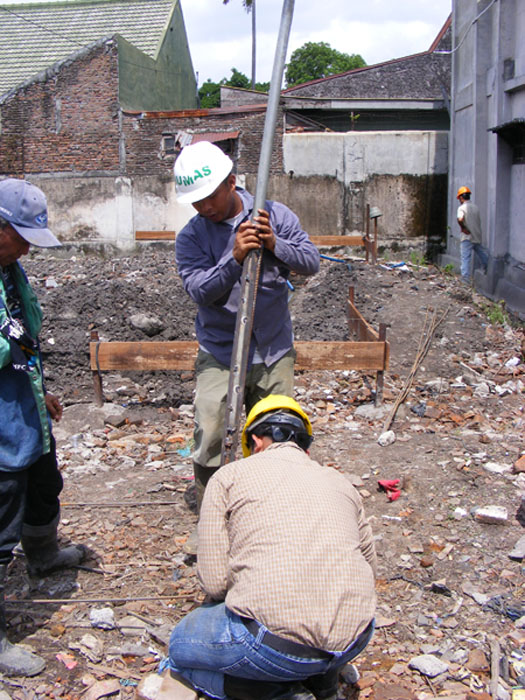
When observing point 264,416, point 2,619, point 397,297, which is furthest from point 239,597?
point 397,297

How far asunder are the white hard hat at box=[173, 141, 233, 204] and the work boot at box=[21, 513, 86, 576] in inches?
73.9

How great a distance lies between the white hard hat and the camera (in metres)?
3.30

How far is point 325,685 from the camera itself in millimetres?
2510

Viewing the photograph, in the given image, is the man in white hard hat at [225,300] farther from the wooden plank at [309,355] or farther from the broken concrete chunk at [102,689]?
the wooden plank at [309,355]

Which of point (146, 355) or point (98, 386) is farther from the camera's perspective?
point (98, 386)

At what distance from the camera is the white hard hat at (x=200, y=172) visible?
330 cm

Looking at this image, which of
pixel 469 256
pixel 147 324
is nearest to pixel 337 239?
pixel 469 256

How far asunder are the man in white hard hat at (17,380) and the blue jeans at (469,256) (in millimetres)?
9957

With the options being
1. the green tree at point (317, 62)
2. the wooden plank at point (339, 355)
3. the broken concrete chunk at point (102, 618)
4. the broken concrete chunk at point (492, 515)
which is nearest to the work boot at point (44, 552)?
the broken concrete chunk at point (102, 618)

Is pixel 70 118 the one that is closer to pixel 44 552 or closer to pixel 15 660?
pixel 44 552

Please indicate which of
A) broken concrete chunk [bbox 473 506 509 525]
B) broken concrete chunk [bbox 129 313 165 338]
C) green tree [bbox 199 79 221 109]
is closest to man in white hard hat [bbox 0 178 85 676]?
broken concrete chunk [bbox 473 506 509 525]

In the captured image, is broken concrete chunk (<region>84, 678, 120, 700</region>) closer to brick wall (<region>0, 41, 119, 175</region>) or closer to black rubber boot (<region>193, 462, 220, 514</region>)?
black rubber boot (<region>193, 462, 220, 514</region>)

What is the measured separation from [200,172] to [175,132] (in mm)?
→ 14822

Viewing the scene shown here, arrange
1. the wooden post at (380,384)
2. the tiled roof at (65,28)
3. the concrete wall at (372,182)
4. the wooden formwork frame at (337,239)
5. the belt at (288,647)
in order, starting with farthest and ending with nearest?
the tiled roof at (65,28)
the concrete wall at (372,182)
the wooden formwork frame at (337,239)
the wooden post at (380,384)
the belt at (288,647)
